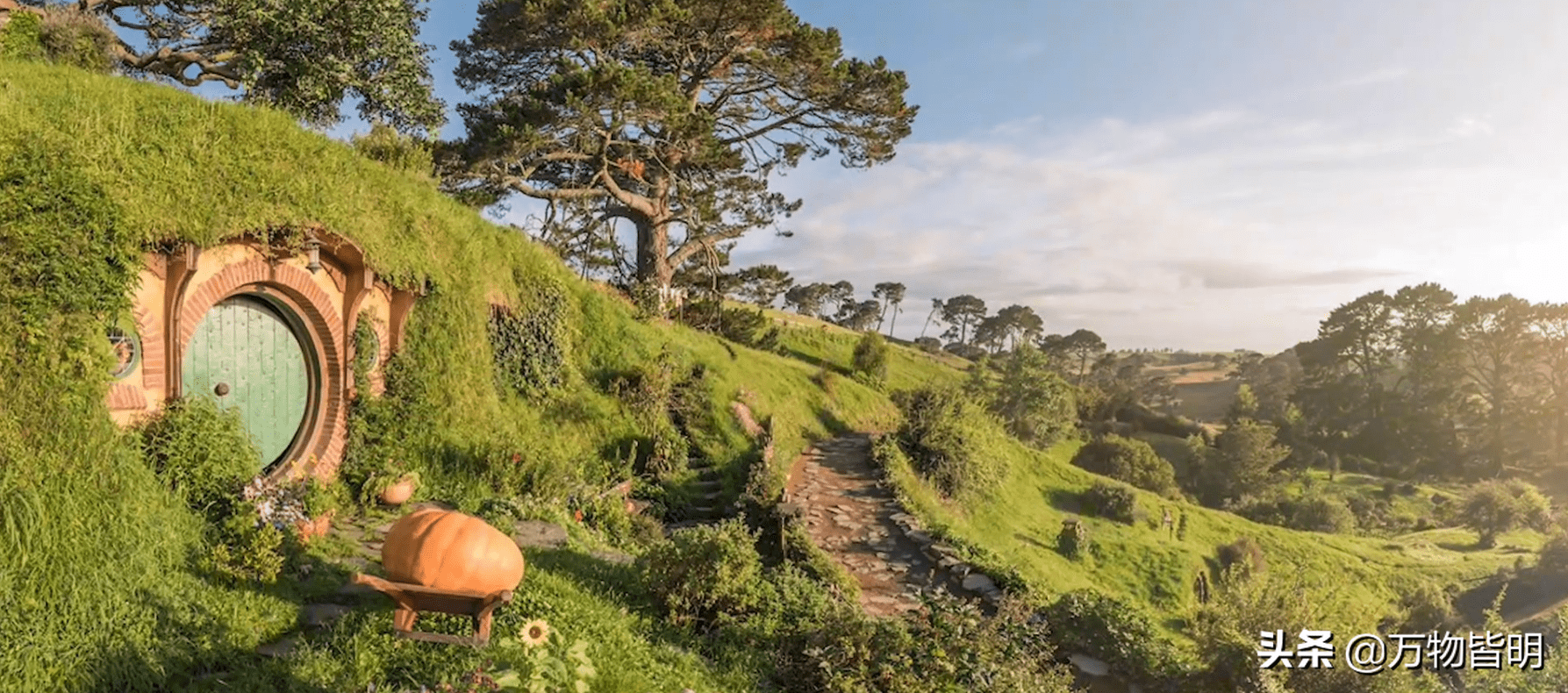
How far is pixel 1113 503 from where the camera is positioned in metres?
23.3

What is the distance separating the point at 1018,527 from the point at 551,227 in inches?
622

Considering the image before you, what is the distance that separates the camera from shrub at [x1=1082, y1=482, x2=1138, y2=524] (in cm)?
2305

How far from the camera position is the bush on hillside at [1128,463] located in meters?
34.0

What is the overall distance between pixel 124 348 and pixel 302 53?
620 inches

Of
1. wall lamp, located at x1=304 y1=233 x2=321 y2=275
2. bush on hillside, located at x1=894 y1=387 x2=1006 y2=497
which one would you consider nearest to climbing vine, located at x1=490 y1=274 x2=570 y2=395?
wall lamp, located at x1=304 y1=233 x2=321 y2=275

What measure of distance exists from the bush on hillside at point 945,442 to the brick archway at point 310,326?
12438 mm

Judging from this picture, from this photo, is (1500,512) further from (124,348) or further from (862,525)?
(124,348)

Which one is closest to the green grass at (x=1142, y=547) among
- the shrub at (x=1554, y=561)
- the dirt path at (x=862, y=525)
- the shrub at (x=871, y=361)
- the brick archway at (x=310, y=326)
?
the dirt path at (x=862, y=525)

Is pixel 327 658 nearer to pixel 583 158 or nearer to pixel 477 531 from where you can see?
pixel 477 531

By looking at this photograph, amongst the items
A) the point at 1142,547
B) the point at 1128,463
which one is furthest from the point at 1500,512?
the point at 1142,547

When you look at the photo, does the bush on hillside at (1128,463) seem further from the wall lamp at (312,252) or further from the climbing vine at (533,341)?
the wall lamp at (312,252)

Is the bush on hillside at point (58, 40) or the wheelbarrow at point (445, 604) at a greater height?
the bush on hillside at point (58, 40)

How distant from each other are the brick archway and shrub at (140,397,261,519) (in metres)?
0.81

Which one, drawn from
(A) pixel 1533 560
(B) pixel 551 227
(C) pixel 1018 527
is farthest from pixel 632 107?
(A) pixel 1533 560
